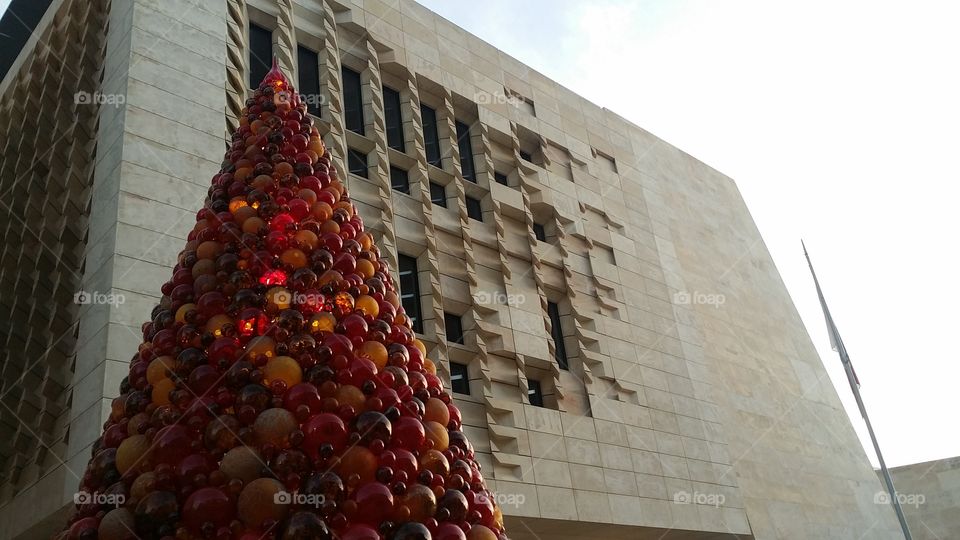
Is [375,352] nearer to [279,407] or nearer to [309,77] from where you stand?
[279,407]

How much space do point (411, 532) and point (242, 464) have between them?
113cm

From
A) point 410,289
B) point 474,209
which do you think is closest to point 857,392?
point 474,209

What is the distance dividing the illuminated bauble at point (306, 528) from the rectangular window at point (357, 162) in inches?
464

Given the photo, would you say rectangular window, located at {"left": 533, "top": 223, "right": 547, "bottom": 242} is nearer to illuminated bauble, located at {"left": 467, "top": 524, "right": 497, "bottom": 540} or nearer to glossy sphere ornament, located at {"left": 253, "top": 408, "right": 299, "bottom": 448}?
illuminated bauble, located at {"left": 467, "top": 524, "right": 497, "bottom": 540}

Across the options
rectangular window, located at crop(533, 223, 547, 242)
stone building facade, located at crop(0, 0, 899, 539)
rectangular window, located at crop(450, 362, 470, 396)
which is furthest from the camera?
rectangular window, located at crop(533, 223, 547, 242)

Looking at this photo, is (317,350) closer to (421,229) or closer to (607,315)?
(421,229)

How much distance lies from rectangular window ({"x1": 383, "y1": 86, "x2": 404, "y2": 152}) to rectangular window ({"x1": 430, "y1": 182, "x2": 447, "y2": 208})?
43.5 inches

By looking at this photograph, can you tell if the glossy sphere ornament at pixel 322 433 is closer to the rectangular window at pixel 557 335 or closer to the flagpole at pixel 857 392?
the rectangular window at pixel 557 335

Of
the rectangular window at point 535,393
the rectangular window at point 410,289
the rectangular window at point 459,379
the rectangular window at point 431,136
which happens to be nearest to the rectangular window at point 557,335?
the rectangular window at point 535,393

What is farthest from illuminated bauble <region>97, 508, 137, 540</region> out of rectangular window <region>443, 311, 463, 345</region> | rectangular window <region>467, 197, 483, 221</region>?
rectangular window <region>467, 197, 483, 221</region>

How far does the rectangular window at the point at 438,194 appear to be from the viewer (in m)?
17.3

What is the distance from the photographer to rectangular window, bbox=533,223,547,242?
19.2 metres

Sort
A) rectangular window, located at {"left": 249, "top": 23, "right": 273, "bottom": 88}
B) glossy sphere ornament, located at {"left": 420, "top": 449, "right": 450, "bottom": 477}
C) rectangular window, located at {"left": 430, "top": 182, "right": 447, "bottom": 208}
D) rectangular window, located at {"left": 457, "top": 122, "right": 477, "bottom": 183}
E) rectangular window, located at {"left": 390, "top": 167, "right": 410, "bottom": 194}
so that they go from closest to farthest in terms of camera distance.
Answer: glossy sphere ornament, located at {"left": 420, "top": 449, "right": 450, "bottom": 477} → rectangular window, located at {"left": 249, "top": 23, "right": 273, "bottom": 88} → rectangular window, located at {"left": 390, "top": 167, "right": 410, "bottom": 194} → rectangular window, located at {"left": 430, "top": 182, "right": 447, "bottom": 208} → rectangular window, located at {"left": 457, "top": 122, "right": 477, "bottom": 183}

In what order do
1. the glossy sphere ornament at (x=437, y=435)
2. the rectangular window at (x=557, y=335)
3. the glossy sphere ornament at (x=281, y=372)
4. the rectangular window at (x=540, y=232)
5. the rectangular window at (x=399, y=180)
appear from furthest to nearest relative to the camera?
1. the rectangular window at (x=540, y=232)
2. the rectangular window at (x=557, y=335)
3. the rectangular window at (x=399, y=180)
4. the glossy sphere ornament at (x=437, y=435)
5. the glossy sphere ornament at (x=281, y=372)
